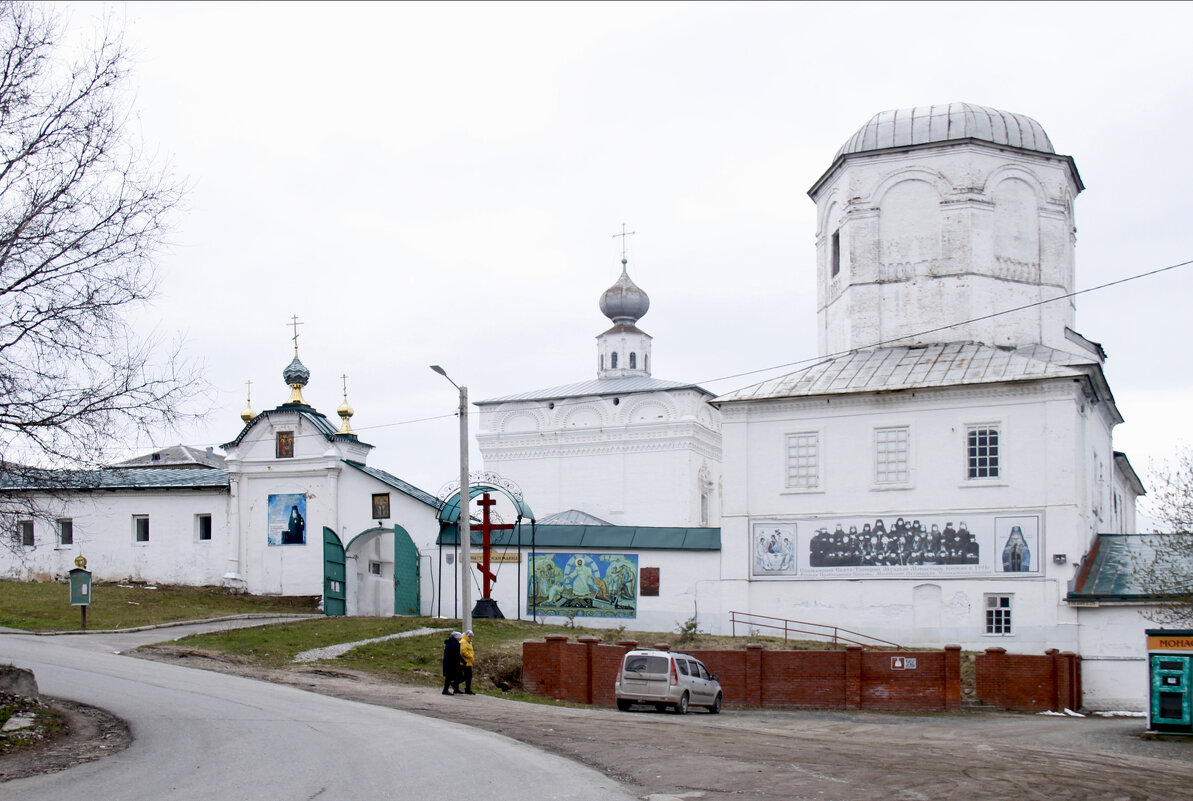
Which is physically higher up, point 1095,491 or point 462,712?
point 1095,491

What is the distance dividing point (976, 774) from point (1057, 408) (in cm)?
1857

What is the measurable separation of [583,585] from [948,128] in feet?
54.5

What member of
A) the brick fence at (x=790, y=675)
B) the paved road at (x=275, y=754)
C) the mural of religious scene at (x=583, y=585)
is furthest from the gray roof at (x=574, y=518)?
the paved road at (x=275, y=754)

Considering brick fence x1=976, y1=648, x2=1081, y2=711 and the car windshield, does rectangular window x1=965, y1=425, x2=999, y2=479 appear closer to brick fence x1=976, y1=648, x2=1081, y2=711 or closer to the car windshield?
brick fence x1=976, y1=648, x2=1081, y2=711

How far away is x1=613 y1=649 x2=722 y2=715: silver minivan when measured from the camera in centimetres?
2308

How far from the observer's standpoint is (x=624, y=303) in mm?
60719

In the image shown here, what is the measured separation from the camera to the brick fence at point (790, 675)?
25.8 metres

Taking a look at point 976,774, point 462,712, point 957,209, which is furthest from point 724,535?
point 976,774

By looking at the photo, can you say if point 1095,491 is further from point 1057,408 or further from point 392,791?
point 392,791

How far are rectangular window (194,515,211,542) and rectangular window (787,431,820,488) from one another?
18.9m

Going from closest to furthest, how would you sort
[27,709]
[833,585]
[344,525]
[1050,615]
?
[27,709]
[1050,615]
[833,585]
[344,525]

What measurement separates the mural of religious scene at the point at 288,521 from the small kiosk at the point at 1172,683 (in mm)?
26378

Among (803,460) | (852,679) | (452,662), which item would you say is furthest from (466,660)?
(803,460)

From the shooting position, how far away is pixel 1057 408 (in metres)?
31.8
